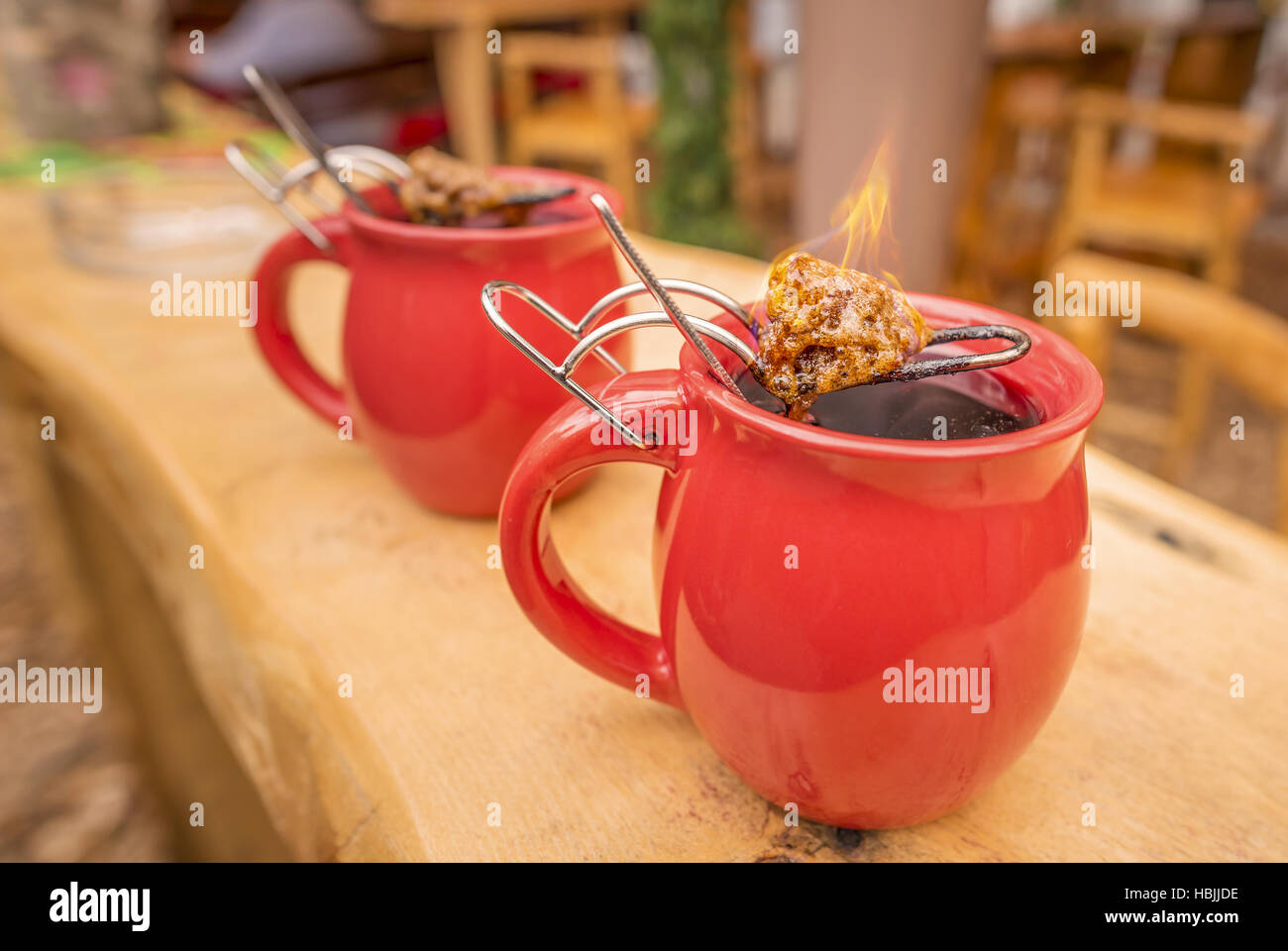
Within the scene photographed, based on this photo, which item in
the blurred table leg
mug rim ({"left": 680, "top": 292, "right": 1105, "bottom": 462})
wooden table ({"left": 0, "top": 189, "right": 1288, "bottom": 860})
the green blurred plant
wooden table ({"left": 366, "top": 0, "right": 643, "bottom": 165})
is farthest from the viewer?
the green blurred plant

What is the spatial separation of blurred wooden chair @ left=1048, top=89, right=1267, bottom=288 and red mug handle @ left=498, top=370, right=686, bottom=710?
254 cm

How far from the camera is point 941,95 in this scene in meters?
2.09

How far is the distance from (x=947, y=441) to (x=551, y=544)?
0.22 m

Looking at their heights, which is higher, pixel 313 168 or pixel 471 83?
pixel 471 83

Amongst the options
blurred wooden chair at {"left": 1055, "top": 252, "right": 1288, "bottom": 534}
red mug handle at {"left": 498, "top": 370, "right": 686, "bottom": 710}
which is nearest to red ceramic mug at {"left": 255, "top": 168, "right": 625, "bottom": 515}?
red mug handle at {"left": 498, "top": 370, "right": 686, "bottom": 710}

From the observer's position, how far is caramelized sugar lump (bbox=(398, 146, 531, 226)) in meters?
0.64

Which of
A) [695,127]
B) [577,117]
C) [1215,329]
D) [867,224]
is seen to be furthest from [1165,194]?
[867,224]

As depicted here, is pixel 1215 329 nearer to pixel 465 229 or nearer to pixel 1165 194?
pixel 465 229

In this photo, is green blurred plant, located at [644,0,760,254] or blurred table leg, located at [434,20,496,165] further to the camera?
green blurred plant, located at [644,0,760,254]

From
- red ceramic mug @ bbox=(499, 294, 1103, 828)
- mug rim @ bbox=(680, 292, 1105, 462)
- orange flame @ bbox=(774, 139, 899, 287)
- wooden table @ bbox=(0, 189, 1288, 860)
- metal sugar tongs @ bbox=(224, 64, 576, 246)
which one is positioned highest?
metal sugar tongs @ bbox=(224, 64, 576, 246)

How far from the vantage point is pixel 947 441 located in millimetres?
367

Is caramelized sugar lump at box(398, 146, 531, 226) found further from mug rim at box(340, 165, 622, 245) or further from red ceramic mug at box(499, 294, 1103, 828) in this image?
red ceramic mug at box(499, 294, 1103, 828)

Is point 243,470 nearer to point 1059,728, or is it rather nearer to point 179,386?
point 179,386
